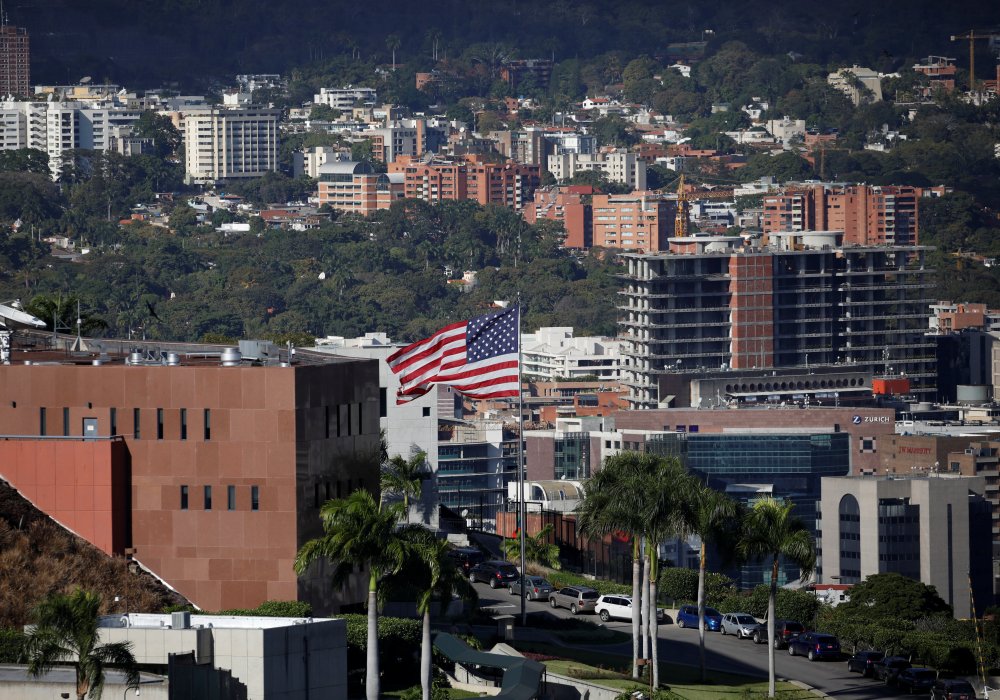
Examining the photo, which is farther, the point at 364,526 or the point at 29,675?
the point at 364,526

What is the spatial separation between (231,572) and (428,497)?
3725cm

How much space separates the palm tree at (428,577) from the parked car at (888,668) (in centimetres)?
1535

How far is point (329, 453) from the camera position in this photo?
6825 cm

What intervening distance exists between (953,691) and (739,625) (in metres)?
11.0

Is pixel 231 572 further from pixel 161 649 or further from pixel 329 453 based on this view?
pixel 161 649

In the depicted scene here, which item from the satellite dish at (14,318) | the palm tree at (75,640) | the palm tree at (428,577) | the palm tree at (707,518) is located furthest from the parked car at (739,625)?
the palm tree at (75,640)

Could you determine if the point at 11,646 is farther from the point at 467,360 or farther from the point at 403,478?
the point at 403,478

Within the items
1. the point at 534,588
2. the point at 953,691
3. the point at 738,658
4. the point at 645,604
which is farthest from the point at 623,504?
the point at 534,588

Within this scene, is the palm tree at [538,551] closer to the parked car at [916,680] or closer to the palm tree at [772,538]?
the palm tree at [772,538]

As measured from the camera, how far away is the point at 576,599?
7950 cm

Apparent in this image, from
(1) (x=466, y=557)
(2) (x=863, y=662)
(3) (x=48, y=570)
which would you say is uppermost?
(3) (x=48, y=570)

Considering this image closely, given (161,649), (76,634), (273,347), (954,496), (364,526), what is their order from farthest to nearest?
(954,496), (273,347), (364,526), (161,649), (76,634)

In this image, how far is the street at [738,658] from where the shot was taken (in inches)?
2766

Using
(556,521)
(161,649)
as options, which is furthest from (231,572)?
(556,521)
